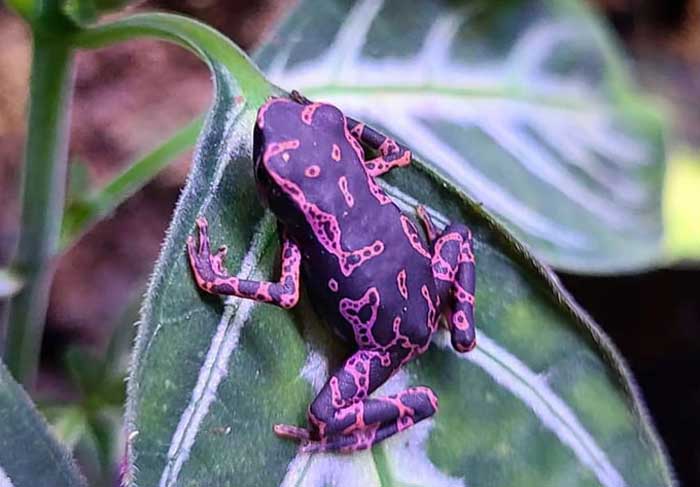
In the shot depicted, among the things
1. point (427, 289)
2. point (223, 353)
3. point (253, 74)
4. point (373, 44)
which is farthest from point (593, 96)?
point (223, 353)

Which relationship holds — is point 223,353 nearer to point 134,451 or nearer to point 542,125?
point 134,451

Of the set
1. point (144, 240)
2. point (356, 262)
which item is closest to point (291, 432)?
point (356, 262)

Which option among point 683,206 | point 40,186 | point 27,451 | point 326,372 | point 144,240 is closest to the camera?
point 27,451

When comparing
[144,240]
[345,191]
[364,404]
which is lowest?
[144,240]

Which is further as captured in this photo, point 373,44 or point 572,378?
point 373,44

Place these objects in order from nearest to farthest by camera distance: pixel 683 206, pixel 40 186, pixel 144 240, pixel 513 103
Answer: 1. pixel 40 186
2. pixel 513 103
3. pixel 144 240
4. pixel 683 206

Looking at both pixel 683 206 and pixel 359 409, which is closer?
pixel 359 409

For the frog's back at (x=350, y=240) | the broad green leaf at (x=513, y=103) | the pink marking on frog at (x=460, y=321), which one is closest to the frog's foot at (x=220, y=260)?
the frog's back at (x=350, y=240)

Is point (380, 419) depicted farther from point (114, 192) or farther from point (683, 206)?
point (683, 206)
